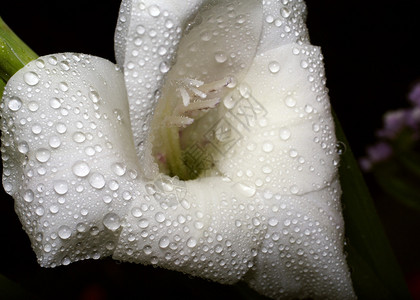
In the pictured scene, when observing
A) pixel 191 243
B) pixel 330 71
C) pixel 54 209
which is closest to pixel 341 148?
pixel 191 243

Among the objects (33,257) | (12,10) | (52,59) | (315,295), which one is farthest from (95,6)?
(315,295)

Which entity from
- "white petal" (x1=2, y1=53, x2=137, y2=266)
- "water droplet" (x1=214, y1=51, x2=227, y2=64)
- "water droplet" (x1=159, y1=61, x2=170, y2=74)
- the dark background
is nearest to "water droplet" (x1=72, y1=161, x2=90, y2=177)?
"white petal" (x1=2, y1=53, x2=137, y2=266)

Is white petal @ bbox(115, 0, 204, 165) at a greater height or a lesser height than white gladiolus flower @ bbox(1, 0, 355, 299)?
greater

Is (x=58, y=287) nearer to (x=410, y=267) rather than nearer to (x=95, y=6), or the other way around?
(x=95, y=6)

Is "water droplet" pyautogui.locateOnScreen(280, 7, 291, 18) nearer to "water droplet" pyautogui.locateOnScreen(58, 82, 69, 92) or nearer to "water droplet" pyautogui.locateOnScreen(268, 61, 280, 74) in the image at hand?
"water droplet" pyautogui.locateOnScreen(268, 61, 280, 74)

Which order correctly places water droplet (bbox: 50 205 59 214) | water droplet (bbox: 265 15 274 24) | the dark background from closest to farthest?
water droplet (bbox: 50 205 59 214) → water droplet (bbox: 265 15 274 24) → the dark background

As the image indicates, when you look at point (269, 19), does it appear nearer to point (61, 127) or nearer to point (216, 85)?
point (216, 85)

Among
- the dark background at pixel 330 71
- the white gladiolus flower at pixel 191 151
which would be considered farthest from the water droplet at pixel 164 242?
the dark background at pixel 330 71

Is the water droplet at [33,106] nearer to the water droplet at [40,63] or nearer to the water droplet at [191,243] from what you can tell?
the water droplet at [40,63]
